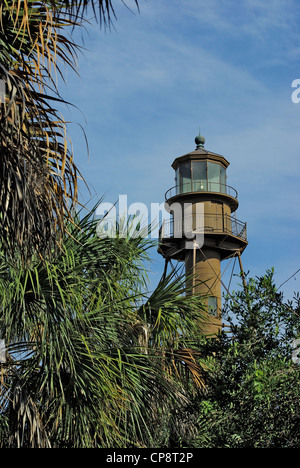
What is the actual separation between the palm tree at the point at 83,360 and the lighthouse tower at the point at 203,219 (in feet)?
47.5

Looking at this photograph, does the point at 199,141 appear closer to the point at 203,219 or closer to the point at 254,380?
the point at 203,219

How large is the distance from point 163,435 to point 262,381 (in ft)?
14.0

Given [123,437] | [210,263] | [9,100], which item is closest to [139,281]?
[123,437]

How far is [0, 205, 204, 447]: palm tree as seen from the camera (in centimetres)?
826

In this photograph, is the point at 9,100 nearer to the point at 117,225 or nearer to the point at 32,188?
→ the point at 32,188

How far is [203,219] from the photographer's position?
25.3m

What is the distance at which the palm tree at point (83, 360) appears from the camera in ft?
27.1

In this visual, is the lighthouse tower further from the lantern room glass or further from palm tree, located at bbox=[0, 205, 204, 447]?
palm tree, located at bbox=[0, 205, 204, 447]

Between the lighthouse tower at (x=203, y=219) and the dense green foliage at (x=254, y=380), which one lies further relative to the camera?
the lighthouse tower at (x=203, y=219)

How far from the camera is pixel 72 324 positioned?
351 inches

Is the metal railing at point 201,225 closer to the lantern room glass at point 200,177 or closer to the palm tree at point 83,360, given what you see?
the lantern room glass at point 200,177

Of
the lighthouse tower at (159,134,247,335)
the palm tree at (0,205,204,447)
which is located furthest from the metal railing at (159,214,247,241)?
the palm tree at (0,205,204,447)

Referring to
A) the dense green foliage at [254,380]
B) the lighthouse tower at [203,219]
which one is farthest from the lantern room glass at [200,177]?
the dense green foliage at [254,380]

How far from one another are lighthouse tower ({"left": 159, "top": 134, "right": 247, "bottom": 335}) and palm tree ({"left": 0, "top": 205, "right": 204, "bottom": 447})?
1448 centimetres
